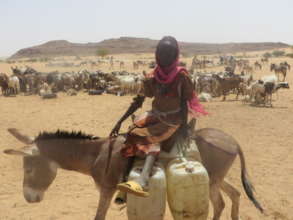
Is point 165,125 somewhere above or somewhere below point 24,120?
above

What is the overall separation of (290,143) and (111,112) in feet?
24.6

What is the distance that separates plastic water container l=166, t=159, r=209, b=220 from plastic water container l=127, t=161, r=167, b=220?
4.6 inches

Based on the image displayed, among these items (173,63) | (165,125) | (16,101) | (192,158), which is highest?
(173,63)

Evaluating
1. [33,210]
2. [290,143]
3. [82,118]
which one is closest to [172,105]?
[33,210]

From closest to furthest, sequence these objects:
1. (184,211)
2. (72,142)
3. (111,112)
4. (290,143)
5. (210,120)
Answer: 1. (184,211)
2. (72,142)
3. (290,143)
4. (210,120)
5. (111,112)

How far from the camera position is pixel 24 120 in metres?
13.2

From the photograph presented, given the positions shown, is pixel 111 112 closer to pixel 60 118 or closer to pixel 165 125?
pixel 60 118

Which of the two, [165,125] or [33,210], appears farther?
[33,210]

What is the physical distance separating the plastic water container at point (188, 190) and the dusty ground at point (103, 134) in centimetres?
186

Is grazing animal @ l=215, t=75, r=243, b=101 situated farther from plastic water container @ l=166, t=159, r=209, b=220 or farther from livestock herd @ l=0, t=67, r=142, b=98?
plastic water container @ l=166, t=159, r=209, b=220

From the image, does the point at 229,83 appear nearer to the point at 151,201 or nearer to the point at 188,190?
the point at 188,190

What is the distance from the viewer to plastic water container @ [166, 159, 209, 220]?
12.0 feet

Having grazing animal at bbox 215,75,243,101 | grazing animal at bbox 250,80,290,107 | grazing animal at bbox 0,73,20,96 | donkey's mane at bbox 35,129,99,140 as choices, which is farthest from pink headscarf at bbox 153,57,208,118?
grazing animal at bbox 0,73,20,96

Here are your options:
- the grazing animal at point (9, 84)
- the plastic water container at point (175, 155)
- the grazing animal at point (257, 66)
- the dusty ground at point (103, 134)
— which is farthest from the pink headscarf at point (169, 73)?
the grazing animal at point (257, 66)
